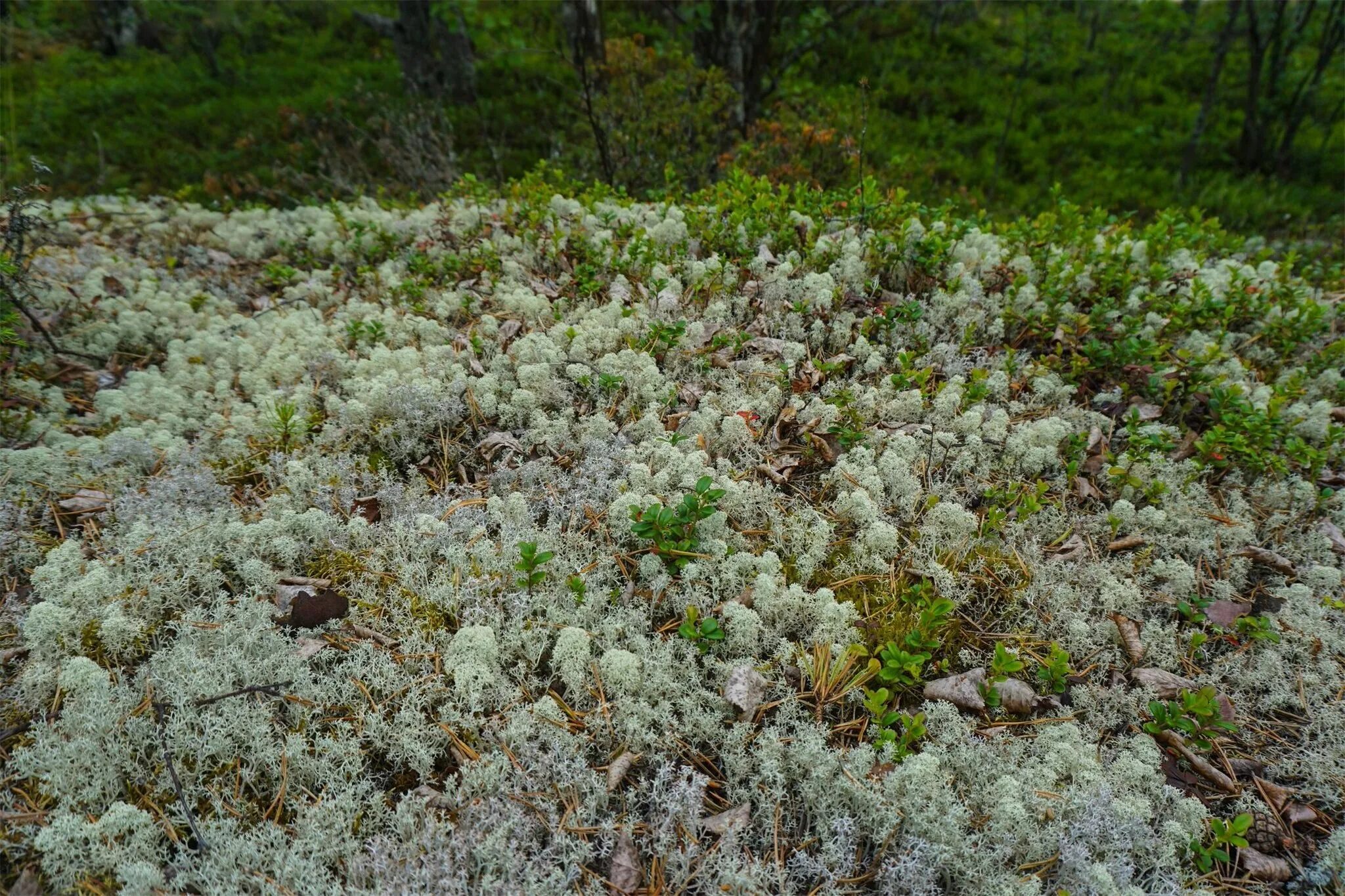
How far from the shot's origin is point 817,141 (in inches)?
352

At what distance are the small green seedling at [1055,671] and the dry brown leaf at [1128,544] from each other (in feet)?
2.78

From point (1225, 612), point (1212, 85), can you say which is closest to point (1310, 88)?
point (1212, 85)

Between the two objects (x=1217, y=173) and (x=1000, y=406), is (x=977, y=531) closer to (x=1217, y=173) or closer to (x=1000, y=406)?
(x=1000, y=406)

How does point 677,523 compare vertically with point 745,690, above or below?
above

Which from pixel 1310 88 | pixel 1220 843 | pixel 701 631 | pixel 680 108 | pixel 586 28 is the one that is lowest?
pixel 1220 843

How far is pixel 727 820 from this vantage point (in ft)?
7.80

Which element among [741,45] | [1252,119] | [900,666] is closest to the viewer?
[900,666]

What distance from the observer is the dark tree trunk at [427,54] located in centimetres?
1312

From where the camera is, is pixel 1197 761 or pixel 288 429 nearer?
pixel 1197 761

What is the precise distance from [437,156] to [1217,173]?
14.1m

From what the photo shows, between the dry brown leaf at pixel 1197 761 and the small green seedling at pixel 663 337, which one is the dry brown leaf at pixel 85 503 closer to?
the small green seedling at pixel 663 337

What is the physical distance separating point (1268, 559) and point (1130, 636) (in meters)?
1.02

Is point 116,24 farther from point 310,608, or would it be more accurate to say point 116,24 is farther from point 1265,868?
point 1265,868

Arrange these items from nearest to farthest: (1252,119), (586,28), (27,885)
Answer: (27,885), (586,28), (1252,119)
